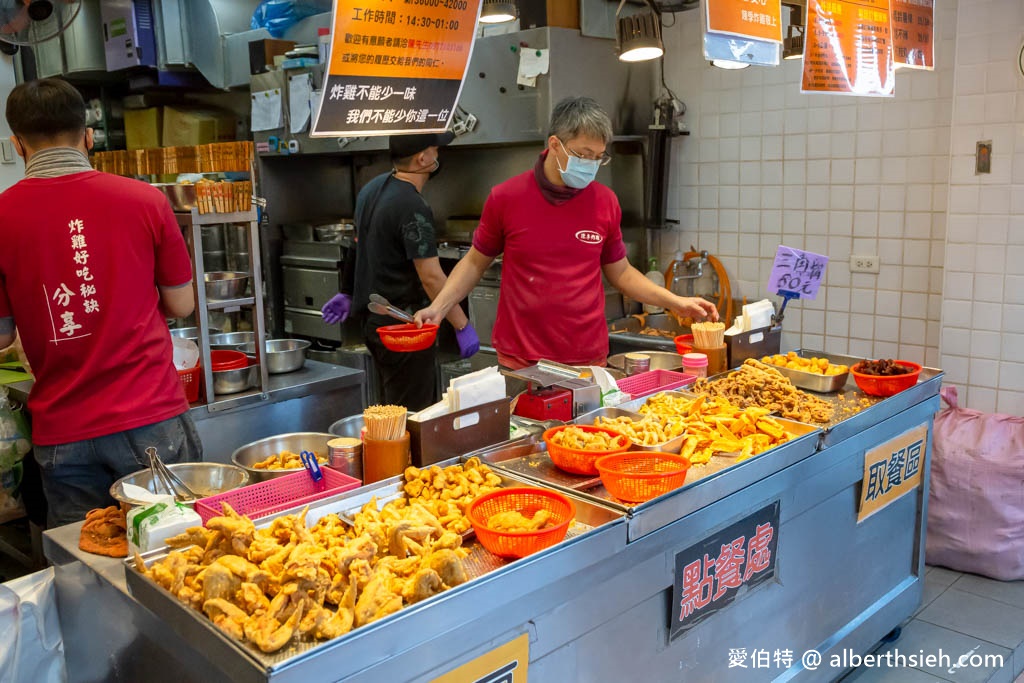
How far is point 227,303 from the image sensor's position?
349 centimetres

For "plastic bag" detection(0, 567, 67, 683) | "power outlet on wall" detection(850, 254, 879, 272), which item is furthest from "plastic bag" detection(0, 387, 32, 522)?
"power outlet on wall" detection(850, 254, 879, 272)

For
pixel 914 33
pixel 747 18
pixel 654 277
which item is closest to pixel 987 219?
pixel 914 33

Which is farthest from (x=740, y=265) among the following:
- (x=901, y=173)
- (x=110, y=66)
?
(x=110, y=66)

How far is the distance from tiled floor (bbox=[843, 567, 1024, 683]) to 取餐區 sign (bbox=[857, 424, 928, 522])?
63cm

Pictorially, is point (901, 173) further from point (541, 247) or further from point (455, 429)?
point (455, 429)

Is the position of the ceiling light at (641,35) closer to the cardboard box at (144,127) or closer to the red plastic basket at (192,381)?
the red plastic basket at (192,381)

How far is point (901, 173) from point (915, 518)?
1954 millimetres

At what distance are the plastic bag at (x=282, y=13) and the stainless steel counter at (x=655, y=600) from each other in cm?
532

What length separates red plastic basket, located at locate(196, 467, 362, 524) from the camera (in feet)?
6.54

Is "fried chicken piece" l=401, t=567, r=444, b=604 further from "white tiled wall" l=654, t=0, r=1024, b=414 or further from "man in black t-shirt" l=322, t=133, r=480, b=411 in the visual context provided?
"white tiled wall" l=654, t=0, r=1024, b=414

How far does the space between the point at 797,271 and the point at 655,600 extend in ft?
5.90

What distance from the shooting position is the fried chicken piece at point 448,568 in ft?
5.38

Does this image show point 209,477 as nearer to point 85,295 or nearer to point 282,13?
point 85,295

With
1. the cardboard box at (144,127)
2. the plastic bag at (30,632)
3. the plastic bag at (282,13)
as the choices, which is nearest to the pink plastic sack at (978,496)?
the plastic bag at (30,632)
